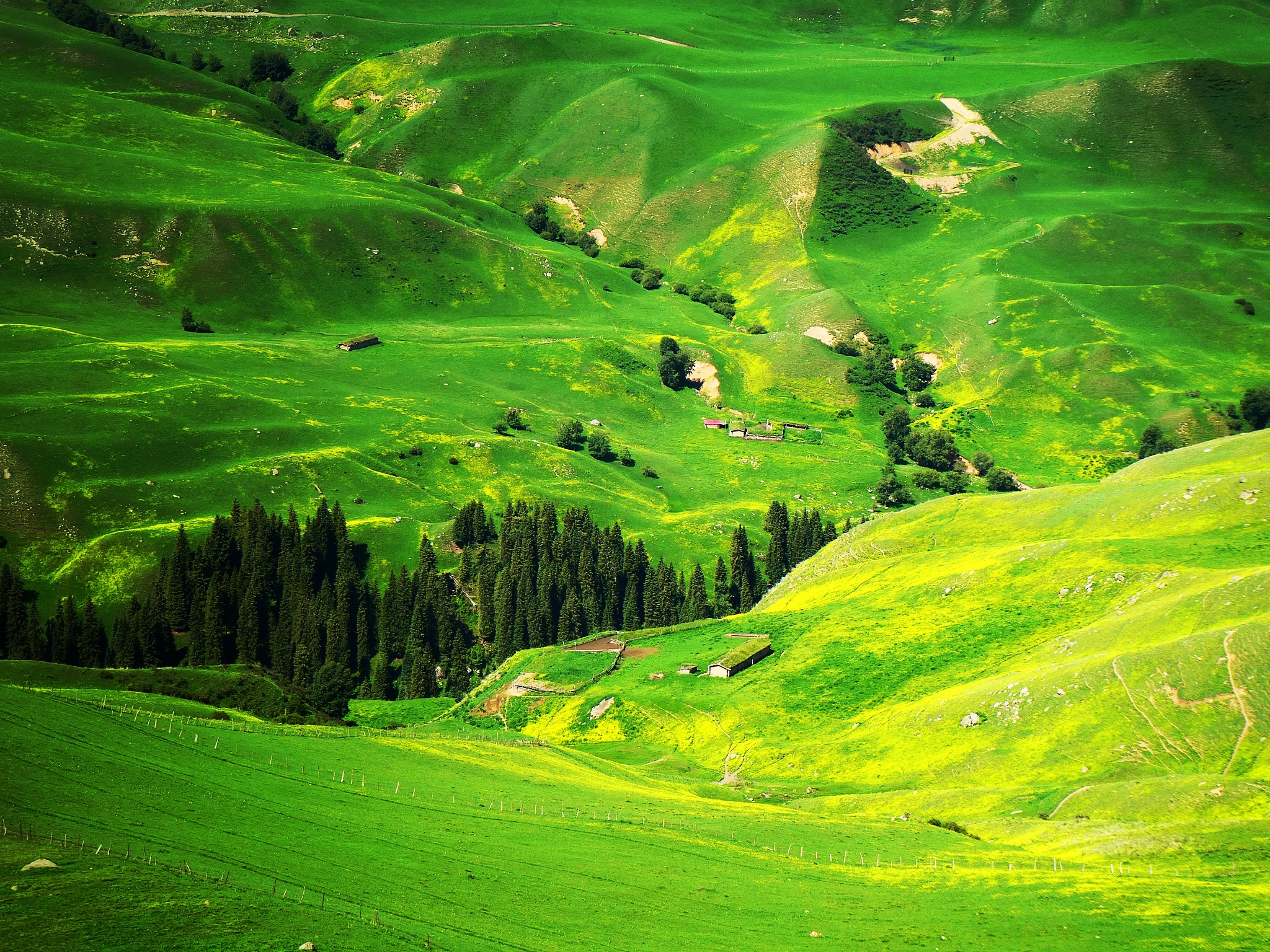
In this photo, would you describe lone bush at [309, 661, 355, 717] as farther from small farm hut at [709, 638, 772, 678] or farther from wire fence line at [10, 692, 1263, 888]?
wire fence line at [10, 692, 1263, 888]

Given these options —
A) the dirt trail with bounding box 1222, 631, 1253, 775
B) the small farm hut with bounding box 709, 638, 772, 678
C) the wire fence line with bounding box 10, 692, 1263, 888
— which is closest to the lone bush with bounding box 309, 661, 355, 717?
the small farm hut with bounding box 709, 638, 772, 678

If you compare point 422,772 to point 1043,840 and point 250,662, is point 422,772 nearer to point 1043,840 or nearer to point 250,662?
point 1043,840

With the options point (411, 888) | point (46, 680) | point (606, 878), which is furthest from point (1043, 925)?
point (46, 680)

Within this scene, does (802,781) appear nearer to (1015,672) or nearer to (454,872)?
(1015,672)

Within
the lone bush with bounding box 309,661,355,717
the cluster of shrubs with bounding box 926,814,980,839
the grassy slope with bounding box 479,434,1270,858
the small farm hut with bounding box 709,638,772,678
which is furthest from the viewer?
the lone bush with bounding box 309,661,355,717

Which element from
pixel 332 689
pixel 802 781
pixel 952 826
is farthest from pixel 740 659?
pixel 332 689

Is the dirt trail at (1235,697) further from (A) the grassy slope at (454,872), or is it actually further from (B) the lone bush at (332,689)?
(B) the lone bush at (332,689)
